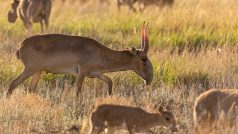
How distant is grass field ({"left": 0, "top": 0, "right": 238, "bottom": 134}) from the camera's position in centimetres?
1195

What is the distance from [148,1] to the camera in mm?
29672

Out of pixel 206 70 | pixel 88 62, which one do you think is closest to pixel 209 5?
pixel 206 70

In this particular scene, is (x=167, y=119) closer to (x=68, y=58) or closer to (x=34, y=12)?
(x=68, y=58)

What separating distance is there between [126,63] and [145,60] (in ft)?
1.20

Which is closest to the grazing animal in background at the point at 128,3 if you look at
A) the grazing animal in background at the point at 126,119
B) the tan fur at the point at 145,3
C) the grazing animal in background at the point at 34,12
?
the tan fur at the point at 145,3

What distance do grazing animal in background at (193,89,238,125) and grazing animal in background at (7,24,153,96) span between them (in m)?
3.73

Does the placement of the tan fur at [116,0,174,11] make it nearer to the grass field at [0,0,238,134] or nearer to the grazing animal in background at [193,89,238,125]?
the grass field at [0,0,238,134]

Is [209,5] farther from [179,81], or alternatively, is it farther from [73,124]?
[73,124]

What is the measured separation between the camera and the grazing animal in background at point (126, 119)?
10305 millimetres

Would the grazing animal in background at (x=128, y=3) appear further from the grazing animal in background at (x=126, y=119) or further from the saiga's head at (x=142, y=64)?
the grazing animal in background at (x=126, y=119)

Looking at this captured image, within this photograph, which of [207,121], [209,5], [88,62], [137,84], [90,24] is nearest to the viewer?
[207,121]

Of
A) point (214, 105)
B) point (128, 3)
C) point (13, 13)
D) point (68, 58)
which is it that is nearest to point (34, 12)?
point (13, 13)

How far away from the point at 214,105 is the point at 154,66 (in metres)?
5.87

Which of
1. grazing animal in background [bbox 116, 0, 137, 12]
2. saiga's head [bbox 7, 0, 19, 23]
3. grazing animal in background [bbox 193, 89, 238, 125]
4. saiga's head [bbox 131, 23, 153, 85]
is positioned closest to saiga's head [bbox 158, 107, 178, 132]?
grazing animal in background [bbox 193, 89, 238, 125]
